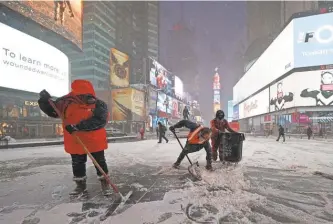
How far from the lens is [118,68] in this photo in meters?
51.3

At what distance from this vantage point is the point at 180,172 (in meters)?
6.40

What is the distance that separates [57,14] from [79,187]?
96.2 ft

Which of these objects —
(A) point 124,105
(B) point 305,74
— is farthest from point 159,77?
(B) point 305,74

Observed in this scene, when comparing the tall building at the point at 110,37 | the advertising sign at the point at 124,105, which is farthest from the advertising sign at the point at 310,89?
Answer: the tall building at the point at 110,37

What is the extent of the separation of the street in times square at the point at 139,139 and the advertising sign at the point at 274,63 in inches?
11.7

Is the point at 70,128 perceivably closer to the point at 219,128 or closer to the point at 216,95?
the point at 219,128

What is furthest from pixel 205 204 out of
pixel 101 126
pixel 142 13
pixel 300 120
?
pixel 142 13

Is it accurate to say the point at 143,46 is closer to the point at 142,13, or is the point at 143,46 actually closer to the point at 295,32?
the point at 142,13

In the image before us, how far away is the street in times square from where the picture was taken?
3.71 metres

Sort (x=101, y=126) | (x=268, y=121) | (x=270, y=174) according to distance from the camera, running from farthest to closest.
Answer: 1. (x=268, y=121)
2. (x=270, y=174)
3. (x=101, y=126)

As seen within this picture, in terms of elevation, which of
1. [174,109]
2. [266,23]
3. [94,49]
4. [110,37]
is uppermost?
[266,23]

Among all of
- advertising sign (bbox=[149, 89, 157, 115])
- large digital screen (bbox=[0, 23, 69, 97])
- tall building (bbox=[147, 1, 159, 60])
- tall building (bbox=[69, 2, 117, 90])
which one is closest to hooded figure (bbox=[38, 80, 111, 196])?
large digital screen (bbox=[0, 23, 69, 97])

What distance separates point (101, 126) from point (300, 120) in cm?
5331

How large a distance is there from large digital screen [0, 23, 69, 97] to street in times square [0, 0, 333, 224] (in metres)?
0.11
